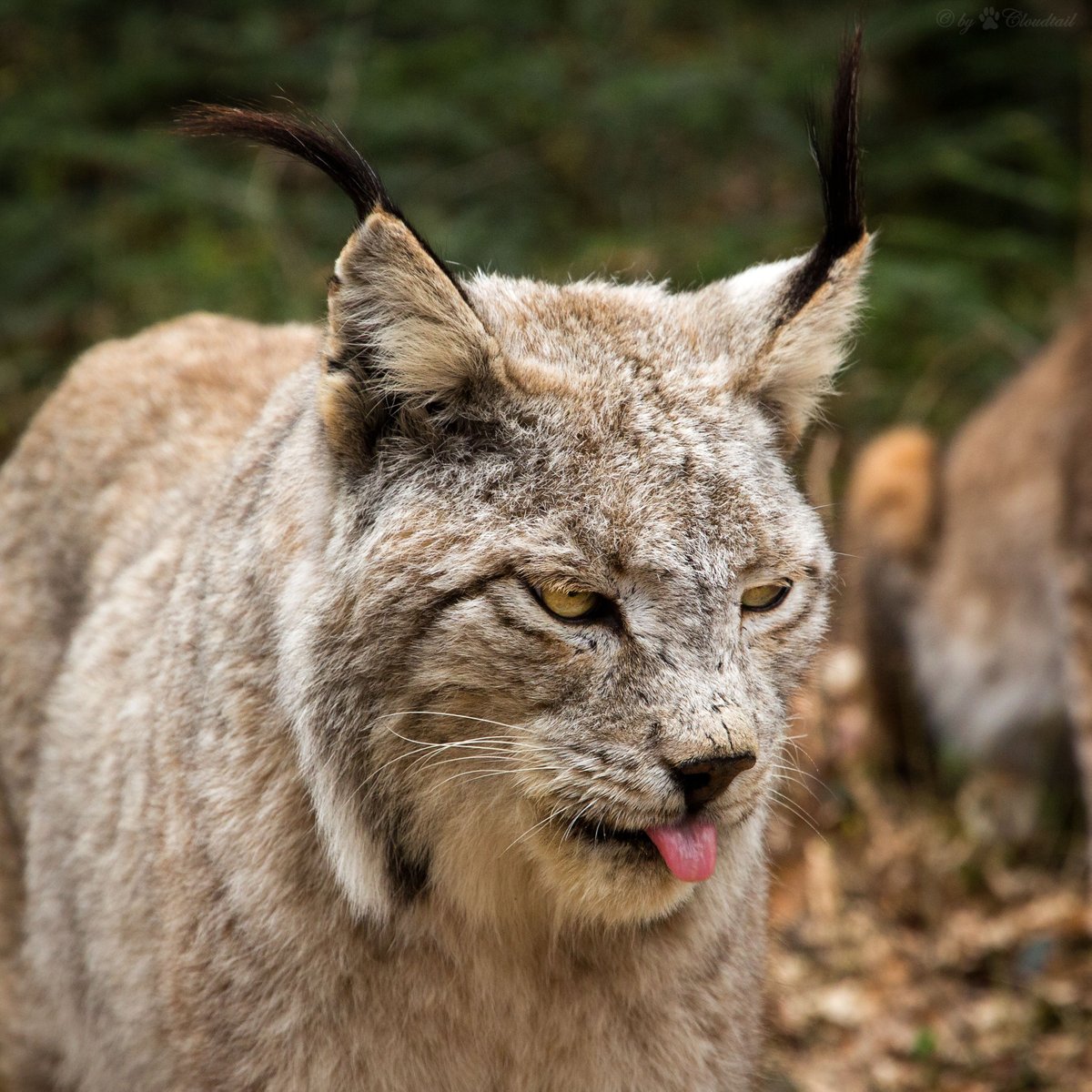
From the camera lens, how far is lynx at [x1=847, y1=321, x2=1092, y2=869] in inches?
262

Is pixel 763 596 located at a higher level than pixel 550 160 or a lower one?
lower

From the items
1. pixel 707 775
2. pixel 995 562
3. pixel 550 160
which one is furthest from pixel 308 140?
pixel 550 160

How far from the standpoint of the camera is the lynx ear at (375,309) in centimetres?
265

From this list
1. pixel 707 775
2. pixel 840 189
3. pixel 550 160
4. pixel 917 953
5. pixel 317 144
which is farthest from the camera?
pixel 550 160

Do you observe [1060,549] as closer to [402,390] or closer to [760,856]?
[760,856]

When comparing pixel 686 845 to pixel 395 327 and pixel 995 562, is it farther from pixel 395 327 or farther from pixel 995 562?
pixel 995 562

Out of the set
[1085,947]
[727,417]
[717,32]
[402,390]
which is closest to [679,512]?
[727,417]

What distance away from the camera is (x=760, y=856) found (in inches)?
132

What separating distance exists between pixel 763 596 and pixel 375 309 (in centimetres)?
93

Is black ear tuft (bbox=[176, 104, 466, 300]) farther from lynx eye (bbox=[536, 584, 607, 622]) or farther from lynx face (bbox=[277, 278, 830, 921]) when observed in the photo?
lynx eye (bbox=[536, 584, 607, 622])

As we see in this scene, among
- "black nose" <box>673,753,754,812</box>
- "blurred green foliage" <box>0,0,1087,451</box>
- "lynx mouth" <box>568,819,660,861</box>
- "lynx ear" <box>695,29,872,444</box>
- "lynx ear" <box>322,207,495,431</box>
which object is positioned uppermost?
"blurred green foliage" <box>0,0,1087,451</box>

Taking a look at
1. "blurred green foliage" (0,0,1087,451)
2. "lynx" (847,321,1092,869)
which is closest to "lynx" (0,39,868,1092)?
"lynx" (847,321,1092,869)

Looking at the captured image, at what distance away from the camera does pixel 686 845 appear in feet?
8.73

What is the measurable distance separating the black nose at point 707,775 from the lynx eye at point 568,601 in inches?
12.9
